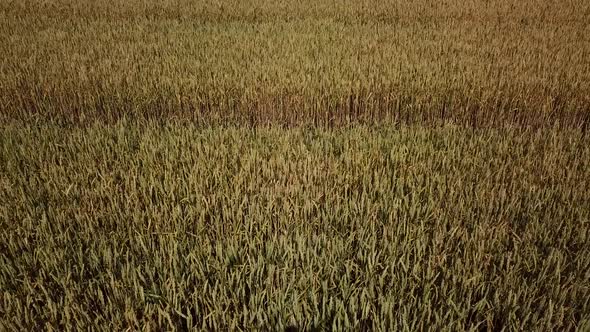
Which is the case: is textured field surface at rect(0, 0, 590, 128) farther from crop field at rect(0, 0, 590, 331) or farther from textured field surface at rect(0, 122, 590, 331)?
textured field surface at rect(0, 122, 590, 331)

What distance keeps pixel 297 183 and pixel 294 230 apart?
364 millimetres

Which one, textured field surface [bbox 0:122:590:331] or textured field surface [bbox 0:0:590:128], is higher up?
textured field surface [bbox 0:0:590:128]

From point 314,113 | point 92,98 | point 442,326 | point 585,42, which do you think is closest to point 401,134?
point 314,113

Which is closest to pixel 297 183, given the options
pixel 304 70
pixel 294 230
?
pixel 294 230

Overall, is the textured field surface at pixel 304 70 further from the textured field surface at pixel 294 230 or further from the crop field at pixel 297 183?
the textured field surface at pixel 294 230

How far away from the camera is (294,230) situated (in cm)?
155

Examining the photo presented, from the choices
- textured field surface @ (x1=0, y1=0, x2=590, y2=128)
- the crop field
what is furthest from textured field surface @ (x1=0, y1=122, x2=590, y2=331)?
textured field surface @ (x1=0, y1=0, x2=590, y2=128)

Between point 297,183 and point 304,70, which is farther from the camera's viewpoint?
point 304,70

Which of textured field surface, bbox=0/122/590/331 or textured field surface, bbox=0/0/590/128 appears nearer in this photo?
textured field surface, bbox=0/122/590/331

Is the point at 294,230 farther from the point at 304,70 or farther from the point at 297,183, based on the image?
the point at 304,70

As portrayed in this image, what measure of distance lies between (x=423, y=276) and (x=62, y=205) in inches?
58.5

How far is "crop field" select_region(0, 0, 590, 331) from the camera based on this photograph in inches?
47.7

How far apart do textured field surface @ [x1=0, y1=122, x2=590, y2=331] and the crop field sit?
0.04ft

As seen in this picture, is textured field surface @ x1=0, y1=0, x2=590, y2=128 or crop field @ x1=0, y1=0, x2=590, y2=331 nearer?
crop field @ x1=0, y1=0, x2=590, y2=331
